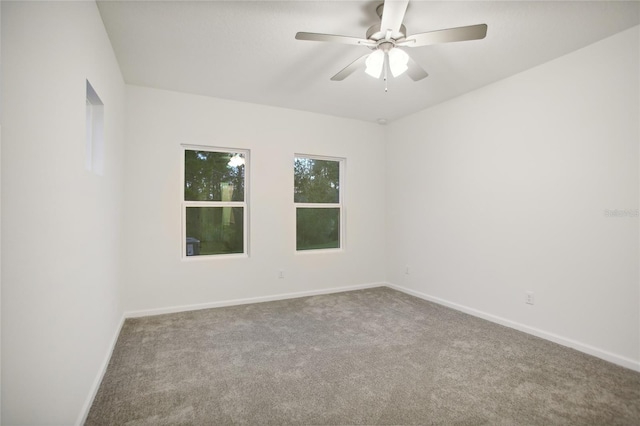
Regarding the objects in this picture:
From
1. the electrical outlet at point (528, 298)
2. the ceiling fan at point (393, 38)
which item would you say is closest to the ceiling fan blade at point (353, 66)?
the ceiling fan at point (393, 38)

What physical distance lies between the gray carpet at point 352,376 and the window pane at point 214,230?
3.03 ft

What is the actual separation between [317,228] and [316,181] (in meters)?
0.70

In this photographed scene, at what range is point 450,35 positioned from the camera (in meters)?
2.01

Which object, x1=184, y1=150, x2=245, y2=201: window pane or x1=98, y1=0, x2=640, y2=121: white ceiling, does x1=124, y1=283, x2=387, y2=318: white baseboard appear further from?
x1=98, y1=0, x2=640, y2=121: white ceiling

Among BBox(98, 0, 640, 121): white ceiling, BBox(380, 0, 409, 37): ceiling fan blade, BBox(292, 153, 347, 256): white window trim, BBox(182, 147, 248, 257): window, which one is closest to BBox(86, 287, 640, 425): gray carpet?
BBox(182, 147, 248, 257): window

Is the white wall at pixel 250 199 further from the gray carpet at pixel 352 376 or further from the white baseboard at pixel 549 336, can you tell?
the white baseboard at pixel 549 336

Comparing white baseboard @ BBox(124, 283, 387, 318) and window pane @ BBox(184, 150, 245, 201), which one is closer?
white baseboard @ BBox(124, 283, 387, 318)

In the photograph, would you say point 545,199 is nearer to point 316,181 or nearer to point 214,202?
point 316,181

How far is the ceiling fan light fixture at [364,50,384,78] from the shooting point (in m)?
2.37

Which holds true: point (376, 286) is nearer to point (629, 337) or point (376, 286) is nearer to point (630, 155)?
point (629, 337)

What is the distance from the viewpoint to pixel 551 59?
2914 mm

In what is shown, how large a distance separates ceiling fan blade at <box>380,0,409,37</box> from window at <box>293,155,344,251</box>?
8.62 ft

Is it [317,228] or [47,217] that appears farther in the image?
[317,228]

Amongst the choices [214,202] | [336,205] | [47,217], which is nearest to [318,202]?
[336,205]
